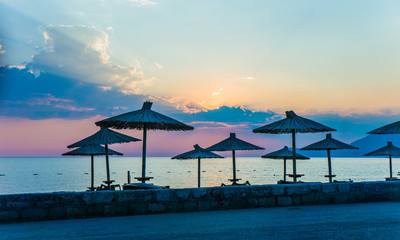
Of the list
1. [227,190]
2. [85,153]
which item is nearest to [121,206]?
[227,190]

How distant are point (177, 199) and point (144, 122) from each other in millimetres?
2994

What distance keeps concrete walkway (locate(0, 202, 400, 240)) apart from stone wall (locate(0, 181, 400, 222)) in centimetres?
27

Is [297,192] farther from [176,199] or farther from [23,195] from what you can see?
[23,195]

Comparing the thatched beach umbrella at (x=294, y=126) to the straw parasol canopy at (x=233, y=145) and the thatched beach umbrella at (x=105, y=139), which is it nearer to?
the straw parasol canopy at (x=233, y=145)

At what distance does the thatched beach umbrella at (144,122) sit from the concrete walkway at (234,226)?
322 cm

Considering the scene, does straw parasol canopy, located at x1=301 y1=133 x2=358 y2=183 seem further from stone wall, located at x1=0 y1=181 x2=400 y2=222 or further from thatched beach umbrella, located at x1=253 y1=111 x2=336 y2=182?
stone wall, located at x1=0 y1=181 x2=400 y2=222

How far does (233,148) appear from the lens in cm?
1600

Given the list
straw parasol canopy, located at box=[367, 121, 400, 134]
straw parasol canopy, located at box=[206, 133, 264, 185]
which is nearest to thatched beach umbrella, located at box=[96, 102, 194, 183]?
straw parasol canopy, located at box=[206, 133, 264, 185]

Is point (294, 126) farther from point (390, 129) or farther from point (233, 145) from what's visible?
point (233, 145)

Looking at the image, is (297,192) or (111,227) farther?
(297,192)

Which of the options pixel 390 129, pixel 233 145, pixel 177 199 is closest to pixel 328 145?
pixel 233 145

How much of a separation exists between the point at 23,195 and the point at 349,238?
5887mm

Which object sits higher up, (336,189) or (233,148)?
(233,148)

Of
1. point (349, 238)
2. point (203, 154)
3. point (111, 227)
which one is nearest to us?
point (349, 238)
